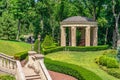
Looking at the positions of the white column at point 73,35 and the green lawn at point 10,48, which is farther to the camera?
the white column at point 73,35

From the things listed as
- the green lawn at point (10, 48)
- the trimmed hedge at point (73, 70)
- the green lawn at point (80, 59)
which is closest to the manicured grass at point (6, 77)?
the trimmed hedge at point (73, 70)

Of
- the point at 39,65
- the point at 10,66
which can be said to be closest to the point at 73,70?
the point at 39,65

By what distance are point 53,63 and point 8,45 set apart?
14061 millimetres

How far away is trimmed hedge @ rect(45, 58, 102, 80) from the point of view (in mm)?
23222

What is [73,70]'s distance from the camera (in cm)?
2461

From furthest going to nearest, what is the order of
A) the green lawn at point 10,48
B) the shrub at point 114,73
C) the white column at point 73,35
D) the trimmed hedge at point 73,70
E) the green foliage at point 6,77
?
the white column at point 73,35, the green lawn at point 10,48, the shrub at point 114,73, the trimmed hedge at point 73,70, the green foliage at point 6,77

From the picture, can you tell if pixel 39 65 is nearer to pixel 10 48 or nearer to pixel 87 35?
pixel 10 48

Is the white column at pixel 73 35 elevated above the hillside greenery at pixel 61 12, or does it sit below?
below

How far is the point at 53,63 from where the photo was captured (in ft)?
87.0

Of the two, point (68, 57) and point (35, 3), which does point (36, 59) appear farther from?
point (35, 3)

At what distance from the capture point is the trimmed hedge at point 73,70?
23.2 m

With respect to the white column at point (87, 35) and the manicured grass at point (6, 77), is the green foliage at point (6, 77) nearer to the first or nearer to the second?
the manicured grass at point (6, 77)

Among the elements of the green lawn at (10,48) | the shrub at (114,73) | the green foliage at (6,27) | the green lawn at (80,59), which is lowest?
the shrub at (114,73)

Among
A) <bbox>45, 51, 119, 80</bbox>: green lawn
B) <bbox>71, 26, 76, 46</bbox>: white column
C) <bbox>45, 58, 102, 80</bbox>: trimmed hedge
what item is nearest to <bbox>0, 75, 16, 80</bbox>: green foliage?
<bbox>45, 58, 102, 80</bbox>: trimmed hedge
